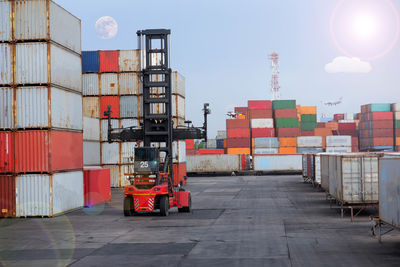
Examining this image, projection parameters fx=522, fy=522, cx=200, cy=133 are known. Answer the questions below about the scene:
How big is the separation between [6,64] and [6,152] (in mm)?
4479

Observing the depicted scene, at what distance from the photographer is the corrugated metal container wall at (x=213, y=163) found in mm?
76375

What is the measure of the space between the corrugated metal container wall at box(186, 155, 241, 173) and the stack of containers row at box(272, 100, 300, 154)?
49.6 ft

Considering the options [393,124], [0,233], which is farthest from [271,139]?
[0,233]

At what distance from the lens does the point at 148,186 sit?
24781 millimetres

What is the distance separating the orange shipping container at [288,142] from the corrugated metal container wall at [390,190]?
72289 mm

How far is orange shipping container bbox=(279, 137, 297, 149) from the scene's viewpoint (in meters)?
89.3

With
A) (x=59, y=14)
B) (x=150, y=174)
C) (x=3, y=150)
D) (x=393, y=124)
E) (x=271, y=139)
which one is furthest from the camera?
(x=393, y=124)

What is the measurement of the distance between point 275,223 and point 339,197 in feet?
13.9

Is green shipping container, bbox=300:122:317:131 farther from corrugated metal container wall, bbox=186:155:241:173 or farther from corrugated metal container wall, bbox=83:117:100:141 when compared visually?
corrugated metal container wall, bbox=83:117:100:141

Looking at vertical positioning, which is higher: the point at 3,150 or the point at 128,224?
the point at 3,150

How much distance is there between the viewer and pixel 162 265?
1409 centimetres

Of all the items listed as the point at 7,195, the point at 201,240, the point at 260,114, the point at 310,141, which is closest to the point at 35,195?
the point at 7,195

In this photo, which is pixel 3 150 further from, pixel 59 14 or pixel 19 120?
pixel 59 14

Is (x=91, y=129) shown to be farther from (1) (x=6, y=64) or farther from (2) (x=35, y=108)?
(2) (x=35, y=108)
